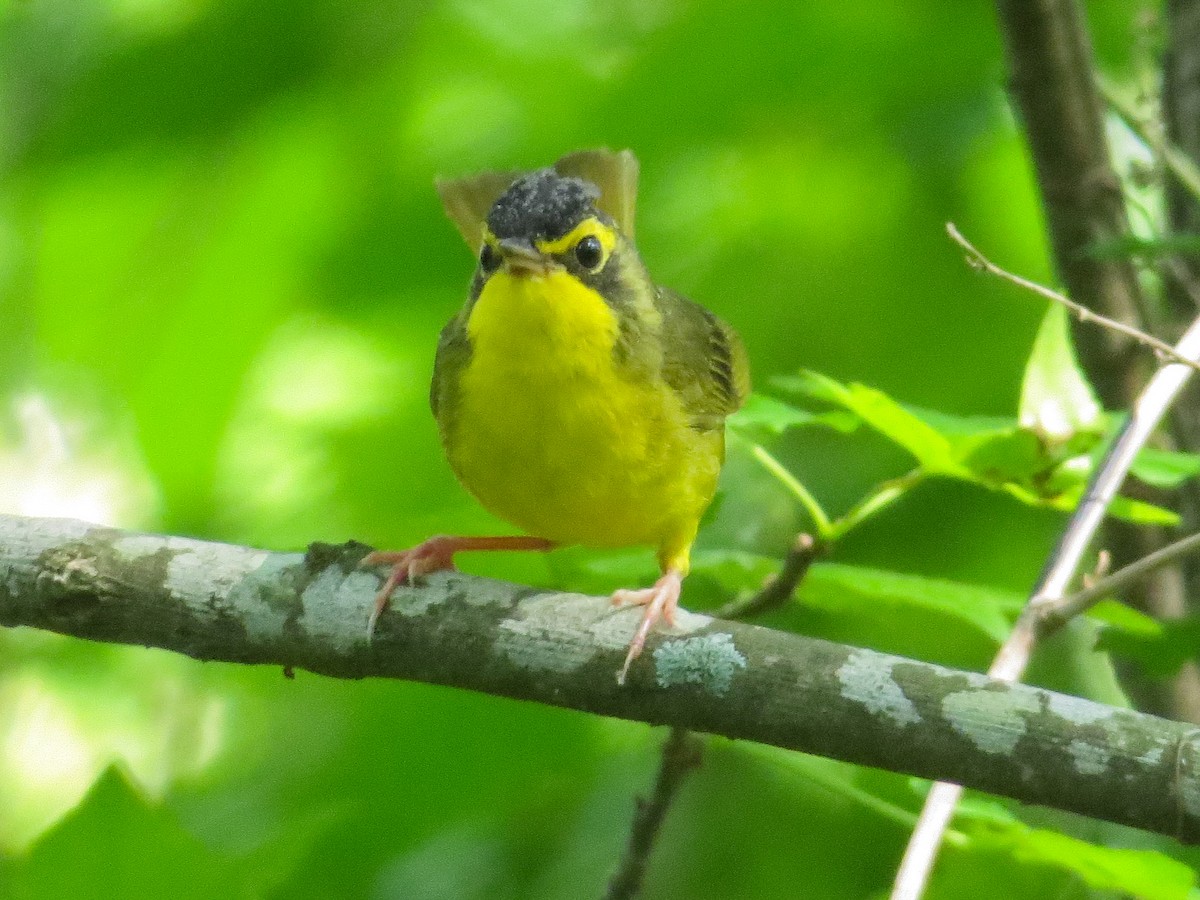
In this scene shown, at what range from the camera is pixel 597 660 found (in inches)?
101

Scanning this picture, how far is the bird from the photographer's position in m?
3.51

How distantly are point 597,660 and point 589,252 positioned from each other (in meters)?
1.46

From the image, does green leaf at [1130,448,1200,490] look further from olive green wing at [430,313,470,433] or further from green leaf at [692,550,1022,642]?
olive green wing at [430,313,470,433]

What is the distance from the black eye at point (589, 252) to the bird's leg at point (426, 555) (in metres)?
0.75

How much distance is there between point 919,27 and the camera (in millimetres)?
4977

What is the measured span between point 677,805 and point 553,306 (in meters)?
2.49

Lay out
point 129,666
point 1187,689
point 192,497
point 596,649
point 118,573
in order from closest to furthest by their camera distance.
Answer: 1. point 596,649
2. point 118,573
3. point 1187,689
4. point 192,497
5. point 129,666

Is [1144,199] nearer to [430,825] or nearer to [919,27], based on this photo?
[919,27]

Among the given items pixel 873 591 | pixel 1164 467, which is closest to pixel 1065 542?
pixel 1164 467

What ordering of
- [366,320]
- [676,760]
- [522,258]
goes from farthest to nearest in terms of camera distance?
1. [366,320]
2. [522,258]
3. [676,760]

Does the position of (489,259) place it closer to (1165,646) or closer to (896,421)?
(896,421)

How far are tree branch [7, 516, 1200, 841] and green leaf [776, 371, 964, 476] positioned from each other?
482mm

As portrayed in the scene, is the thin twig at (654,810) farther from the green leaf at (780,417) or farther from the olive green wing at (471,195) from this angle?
the olive green wing at (471,195)

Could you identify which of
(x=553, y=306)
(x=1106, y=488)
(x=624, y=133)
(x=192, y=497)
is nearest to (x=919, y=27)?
(x=624, y=133)
